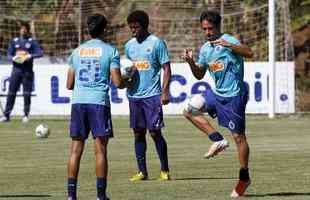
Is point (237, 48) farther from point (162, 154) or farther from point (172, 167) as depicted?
point (172, 167)

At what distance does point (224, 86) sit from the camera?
13.0 m

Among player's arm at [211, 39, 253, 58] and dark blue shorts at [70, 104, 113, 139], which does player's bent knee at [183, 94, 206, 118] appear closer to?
player's arm at [211, 39, 253, 58]

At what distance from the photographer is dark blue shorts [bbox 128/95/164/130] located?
1477 centimetres

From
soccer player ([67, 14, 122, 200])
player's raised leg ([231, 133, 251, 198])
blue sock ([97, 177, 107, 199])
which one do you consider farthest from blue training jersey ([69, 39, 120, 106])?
player's raised leg ([231, 133, 251, 198])

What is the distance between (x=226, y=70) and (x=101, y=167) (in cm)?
207

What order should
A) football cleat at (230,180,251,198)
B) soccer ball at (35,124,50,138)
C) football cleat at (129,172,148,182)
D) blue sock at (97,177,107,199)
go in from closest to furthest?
blue sock at (97,177,107,199), football cleat at (230,180,251,198), football cleat at (129,172,148,182), soccer ball at (35,124,50,138)

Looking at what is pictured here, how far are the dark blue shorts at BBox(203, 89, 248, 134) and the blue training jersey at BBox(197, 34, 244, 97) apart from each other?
71mm

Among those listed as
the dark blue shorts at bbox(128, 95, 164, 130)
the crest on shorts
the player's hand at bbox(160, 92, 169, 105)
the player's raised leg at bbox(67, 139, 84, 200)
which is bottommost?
the player's raised leg at bbox(67, 139, 84, 200)

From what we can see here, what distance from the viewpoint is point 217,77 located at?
42.9 ft

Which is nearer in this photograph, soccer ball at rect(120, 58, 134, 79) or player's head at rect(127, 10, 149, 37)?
soccer ball at rect(120, 58, 134, 79)

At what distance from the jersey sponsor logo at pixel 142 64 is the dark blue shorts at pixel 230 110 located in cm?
192

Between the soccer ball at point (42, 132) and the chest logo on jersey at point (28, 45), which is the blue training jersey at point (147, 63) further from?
the chest logo on jersey at point (28, 45)

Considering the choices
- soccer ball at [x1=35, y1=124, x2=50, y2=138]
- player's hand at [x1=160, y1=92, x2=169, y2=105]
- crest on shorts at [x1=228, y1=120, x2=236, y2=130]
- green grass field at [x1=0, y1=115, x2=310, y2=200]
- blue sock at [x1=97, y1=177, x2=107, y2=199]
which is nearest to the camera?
blue sock at [x1=97, y1=177, x2=107, y2=199]

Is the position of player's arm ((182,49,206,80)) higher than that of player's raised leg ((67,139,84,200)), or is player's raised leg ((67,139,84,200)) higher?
player's arm ((182,49,206,80))
